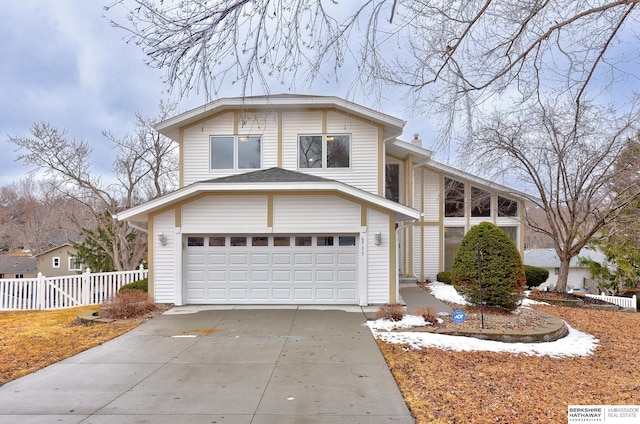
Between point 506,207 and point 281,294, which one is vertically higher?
point 506,207

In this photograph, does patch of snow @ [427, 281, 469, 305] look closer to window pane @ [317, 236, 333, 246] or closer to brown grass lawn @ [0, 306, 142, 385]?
window pane @ [317, 236, 333, 246]

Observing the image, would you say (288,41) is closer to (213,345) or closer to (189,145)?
(213,345)

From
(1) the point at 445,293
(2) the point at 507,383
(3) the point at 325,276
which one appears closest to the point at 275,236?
(3) the point at 325,276

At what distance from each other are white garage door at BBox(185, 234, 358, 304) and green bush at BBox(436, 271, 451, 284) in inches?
236

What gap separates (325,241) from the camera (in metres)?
11.0

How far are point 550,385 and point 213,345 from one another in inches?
213

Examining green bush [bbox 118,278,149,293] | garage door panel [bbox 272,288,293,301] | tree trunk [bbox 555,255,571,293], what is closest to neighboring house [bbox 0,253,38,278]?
green bush [bbox 118,278,149,293]

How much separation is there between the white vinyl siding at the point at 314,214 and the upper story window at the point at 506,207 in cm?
912

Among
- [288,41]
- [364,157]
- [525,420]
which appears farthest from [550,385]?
[364,157]

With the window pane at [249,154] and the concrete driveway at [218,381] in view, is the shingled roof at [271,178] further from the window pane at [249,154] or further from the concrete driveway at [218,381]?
the concrete driveway at [218,381]

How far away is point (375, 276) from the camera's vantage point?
422 inches

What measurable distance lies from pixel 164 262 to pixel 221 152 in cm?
395

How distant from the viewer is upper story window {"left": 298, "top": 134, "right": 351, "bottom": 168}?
1222 centimetres

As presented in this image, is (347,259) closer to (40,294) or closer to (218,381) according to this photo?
(218,381)
